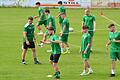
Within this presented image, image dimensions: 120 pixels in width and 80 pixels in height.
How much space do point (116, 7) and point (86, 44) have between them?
44.3m

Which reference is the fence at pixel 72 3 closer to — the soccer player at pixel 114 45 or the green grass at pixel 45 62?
the green grass at pixel 45 62

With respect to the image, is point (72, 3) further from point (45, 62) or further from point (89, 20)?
point (45, 62)

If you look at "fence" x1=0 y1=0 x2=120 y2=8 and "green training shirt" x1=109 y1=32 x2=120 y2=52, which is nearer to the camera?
"green training shirt" x1=109 y1=32 x2=120 y2=52

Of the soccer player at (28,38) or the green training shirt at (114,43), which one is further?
the soccer player at (28,38)

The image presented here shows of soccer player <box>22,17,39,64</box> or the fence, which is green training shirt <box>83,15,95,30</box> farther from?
the fence

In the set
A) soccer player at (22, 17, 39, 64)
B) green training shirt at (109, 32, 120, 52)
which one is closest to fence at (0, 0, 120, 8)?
soccer player at (22, 17, 39, 64)

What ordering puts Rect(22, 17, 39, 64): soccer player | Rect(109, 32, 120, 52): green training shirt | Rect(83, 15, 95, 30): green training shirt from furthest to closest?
Rect(83, 15, 95, 30): green training shirt → Rect(22, 17, 39, 64): soccer player → Rect(109, 32, 120, 52): green training shirt

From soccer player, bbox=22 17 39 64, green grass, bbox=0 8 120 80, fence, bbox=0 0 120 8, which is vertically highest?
soccer player, bbox=22 17 39 64

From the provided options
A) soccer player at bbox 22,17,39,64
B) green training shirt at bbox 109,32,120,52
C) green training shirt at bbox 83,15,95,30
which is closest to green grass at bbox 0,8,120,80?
soccer player at bbox 22,17,39,64

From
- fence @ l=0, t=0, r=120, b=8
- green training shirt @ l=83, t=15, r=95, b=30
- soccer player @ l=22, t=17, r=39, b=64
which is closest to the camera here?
soccer player @ l=22, t=17, r=39, b=64

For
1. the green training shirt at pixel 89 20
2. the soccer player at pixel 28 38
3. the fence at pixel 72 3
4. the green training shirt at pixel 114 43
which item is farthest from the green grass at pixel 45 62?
the fence at pixel 72 3

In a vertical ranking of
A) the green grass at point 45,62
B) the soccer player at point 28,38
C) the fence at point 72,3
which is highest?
the soccer player at point 28,38

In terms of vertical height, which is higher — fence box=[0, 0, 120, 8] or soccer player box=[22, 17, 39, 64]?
soccer player box=[22, 17, 39, 64]

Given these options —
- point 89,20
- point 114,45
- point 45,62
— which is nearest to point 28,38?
point 45,62
